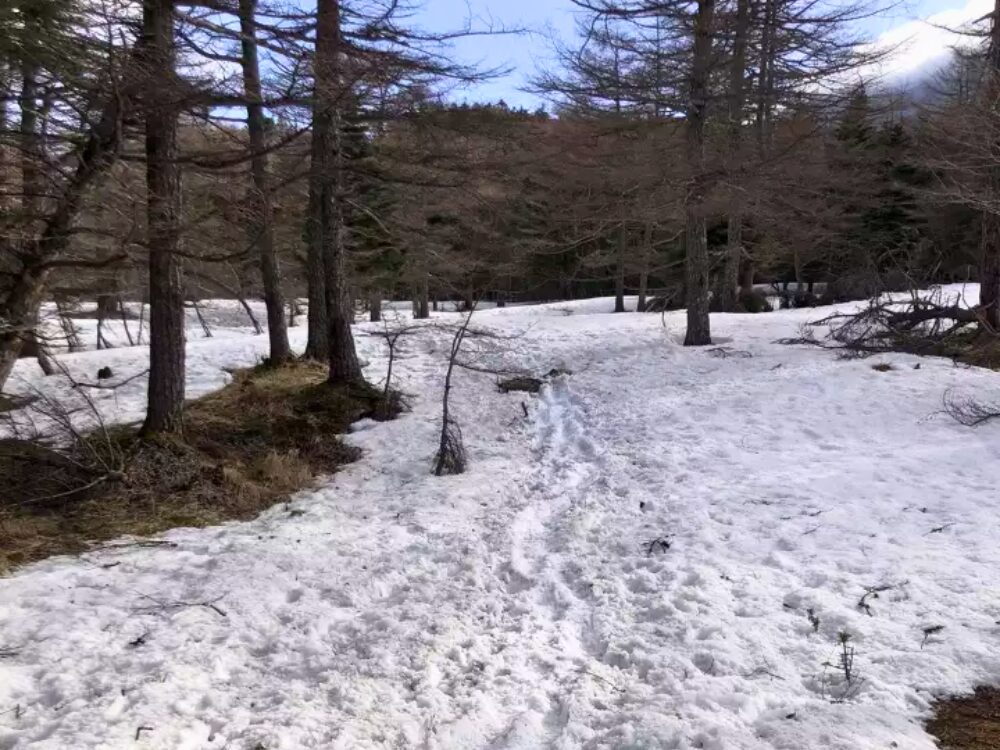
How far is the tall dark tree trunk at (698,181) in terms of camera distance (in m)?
10.7

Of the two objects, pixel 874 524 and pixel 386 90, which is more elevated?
pixel 386 90

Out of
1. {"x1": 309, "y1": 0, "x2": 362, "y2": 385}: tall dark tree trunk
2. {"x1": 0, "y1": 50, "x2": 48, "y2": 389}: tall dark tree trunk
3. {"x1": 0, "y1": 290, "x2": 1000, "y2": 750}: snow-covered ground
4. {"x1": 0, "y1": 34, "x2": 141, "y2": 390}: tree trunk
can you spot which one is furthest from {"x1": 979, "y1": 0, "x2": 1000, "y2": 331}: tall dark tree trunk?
{"x1": 0, "y1": 50, "x2": 48, "y2": 389}: tall dark tree trunk

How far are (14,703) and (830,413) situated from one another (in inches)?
315

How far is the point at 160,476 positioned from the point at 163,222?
94.8 inches

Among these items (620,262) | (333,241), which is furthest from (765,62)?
(620,262)

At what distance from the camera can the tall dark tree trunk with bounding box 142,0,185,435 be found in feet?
15.8

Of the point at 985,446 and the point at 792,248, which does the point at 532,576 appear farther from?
the point at 792,248

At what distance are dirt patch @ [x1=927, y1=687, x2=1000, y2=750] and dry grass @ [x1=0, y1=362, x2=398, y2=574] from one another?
501cm

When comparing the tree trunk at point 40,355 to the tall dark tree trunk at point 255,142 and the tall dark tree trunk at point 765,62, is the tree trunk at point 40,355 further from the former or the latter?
the tall dark tree trunk at point 765,62

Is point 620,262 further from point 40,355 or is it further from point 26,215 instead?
point 26,215

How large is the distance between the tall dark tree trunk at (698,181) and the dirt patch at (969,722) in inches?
348

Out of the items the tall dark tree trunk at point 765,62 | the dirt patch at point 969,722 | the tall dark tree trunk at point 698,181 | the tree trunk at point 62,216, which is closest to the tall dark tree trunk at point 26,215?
the tree trunk at point 62,216

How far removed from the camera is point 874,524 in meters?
5.10

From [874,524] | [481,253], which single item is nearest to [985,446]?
[874,524]
